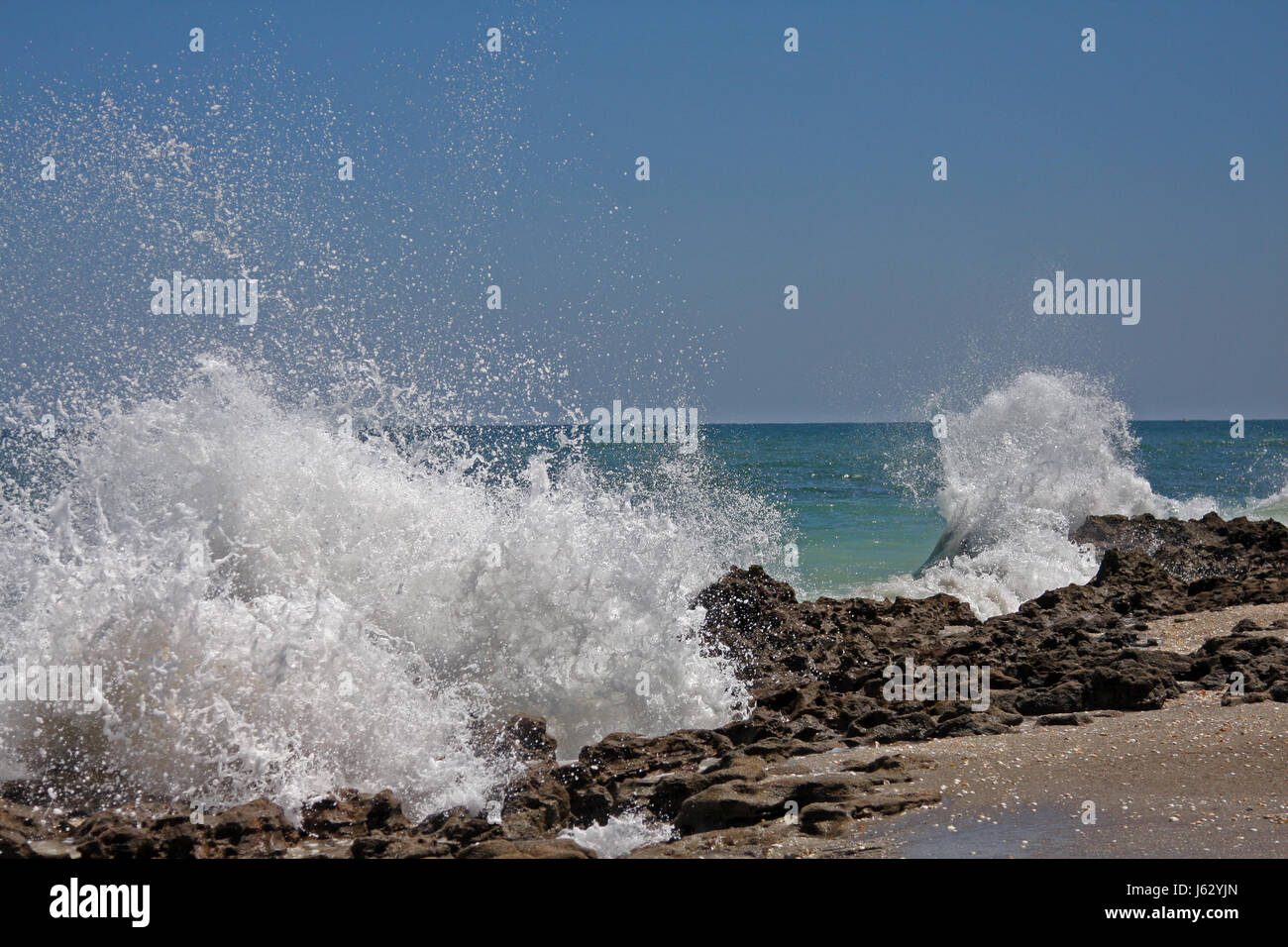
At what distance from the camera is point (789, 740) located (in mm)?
6055

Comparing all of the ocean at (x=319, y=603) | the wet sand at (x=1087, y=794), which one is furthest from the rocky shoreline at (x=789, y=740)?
the ocean at (x=319, y=603)

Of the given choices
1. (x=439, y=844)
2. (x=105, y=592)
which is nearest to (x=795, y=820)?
(x=439, y=844)

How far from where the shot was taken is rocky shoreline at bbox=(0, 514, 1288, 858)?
4680 mm

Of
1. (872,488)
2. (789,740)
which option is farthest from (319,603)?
(872,488)

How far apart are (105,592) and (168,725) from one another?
1031 millimetres

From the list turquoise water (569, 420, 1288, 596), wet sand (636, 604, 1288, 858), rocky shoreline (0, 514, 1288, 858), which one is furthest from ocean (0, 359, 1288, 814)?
turquoise water (569, 420, 1288, 596)

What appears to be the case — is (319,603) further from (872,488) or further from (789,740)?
(872,488)

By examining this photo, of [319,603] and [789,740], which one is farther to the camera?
[319,603]

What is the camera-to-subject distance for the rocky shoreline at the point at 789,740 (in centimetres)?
468

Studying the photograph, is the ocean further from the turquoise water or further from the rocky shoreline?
the turquoise water

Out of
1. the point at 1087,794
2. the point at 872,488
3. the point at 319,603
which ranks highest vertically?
the point at 872,488

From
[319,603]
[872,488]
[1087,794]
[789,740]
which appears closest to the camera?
[1087,794]

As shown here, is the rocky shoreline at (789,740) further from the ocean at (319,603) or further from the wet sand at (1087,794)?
the ocean at (319,603)
